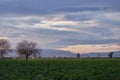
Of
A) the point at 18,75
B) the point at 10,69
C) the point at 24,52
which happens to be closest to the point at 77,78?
the point at 18,75

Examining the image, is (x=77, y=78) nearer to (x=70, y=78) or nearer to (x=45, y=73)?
(x=70, y=78)

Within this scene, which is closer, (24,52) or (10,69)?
(10,69)

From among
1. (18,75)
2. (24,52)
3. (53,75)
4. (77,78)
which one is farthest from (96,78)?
(24,52)

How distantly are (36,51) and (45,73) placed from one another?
115m

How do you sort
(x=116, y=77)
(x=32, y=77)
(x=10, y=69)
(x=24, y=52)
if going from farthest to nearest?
(x=24, y=52) → (x=10, y=69) → (x=32, y=77) → (x=116, y=77)

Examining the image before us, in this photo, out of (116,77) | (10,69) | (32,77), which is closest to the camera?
(116,77)

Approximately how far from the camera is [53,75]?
113 feet

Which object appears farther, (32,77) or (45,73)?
(45,73)

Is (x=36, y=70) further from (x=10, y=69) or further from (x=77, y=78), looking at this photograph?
(x=77, y=78)

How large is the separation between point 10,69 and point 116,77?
11.4 m

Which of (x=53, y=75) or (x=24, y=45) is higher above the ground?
(x=24, y=45)

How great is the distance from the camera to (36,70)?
37.5m

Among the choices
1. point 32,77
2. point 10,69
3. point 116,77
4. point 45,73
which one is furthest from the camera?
point 10,69

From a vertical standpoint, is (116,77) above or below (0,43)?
below
